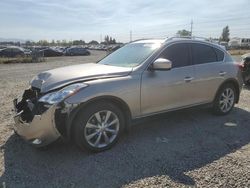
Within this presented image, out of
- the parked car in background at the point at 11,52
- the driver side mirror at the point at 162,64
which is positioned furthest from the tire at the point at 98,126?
the parked car in background at the point at 11,52

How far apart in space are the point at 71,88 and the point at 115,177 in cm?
133

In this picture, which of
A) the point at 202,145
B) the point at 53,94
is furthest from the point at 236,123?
the point at 53,94

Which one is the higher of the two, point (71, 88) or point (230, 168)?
point (71, 88)

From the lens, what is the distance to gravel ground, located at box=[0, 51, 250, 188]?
338cm

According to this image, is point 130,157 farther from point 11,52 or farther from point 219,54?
point 11,52

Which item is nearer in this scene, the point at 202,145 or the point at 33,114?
the point at 33,114

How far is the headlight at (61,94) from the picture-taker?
12.2 ft

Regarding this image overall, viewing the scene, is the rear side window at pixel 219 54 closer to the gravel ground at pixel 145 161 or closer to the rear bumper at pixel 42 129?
the gravel ground at pixel 145 161

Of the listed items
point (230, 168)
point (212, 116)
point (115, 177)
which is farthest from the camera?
point (212, 116)

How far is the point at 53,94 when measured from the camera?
3.80 meters

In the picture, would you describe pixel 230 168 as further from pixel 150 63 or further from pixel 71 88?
pixel 71 88

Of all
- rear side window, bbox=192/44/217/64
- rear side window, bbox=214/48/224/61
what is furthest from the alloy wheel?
rear side window, bbox=214/48/224/61

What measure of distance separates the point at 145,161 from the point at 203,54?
9.02 ft

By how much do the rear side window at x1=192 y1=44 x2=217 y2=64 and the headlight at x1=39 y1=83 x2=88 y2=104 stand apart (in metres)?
2.53
